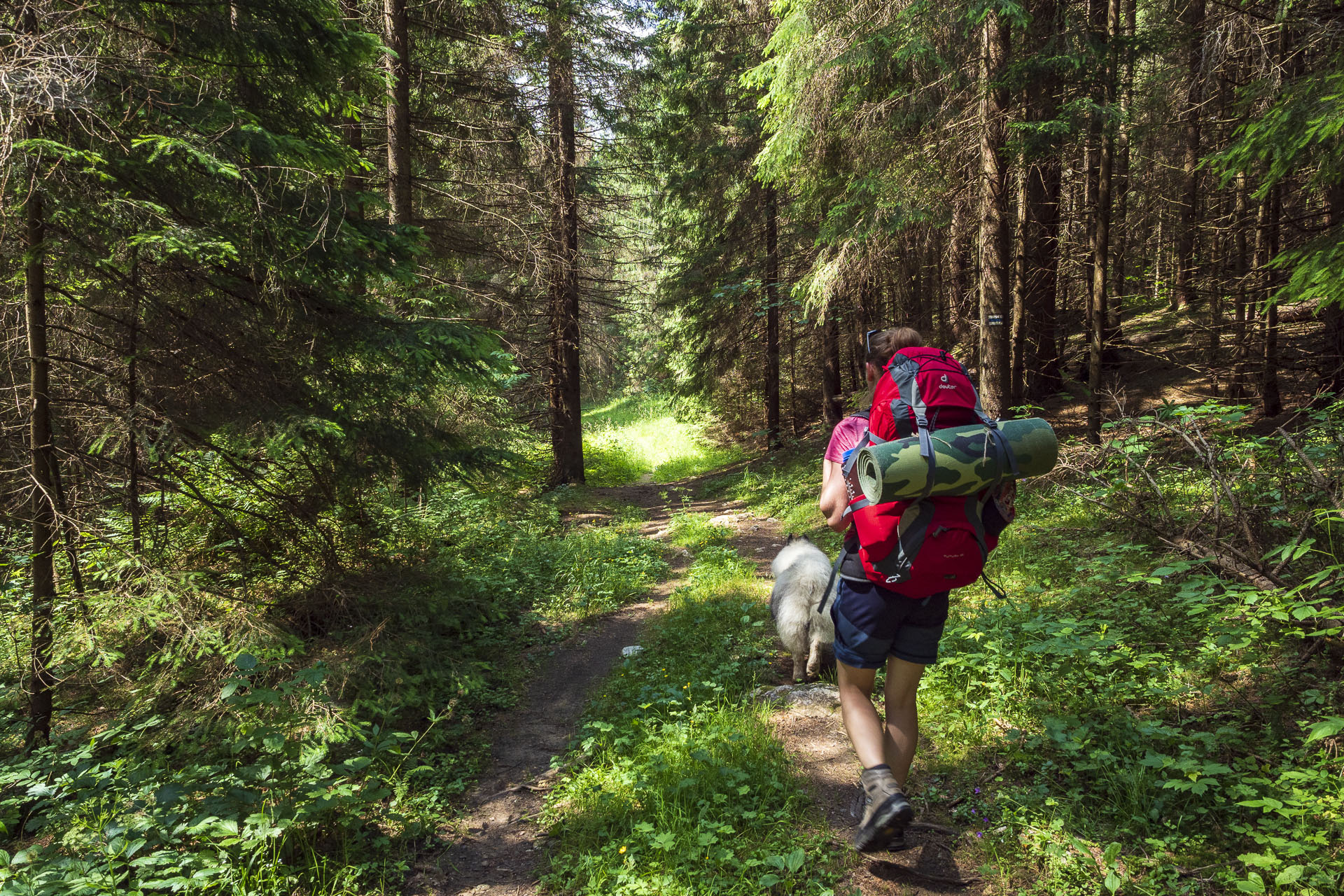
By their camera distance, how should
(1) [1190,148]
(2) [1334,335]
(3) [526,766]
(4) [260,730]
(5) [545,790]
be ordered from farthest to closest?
(1) [1190,148]
(2) [1334,335]
(3) [526,766]
(5) [545,790]
(4) [260,730]

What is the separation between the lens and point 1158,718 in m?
3.31

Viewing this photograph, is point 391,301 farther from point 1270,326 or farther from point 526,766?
point 1270,326

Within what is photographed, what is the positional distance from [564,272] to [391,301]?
451 cm

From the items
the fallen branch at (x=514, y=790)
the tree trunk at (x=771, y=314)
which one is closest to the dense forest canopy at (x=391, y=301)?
the fallen branch at (x=514, y=790)

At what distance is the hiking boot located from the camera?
2564mm

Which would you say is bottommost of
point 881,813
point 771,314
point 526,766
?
point 526,766

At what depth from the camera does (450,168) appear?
10680 millimetres

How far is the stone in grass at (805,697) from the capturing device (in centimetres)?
425

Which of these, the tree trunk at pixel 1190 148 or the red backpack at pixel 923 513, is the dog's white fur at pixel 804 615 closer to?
the red backpack at pixel 923 513

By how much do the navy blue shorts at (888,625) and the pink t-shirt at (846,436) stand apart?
58cm

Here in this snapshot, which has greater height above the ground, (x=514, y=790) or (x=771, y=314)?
(x=771, y=314)

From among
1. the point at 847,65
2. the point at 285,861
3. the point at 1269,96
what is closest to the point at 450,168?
the point at 847,65

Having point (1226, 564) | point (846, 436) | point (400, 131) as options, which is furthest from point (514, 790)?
point (400, 131)

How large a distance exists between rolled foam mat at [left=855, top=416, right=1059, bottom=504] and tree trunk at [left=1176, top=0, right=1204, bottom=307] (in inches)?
241
